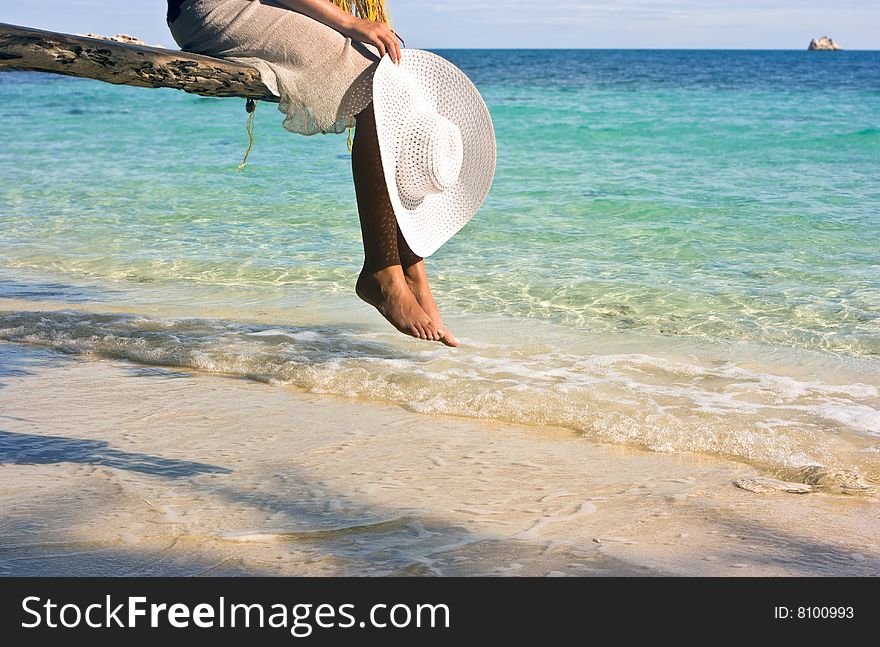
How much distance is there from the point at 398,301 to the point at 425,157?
0.48 meters

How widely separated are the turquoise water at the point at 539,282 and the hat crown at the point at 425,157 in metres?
1.30

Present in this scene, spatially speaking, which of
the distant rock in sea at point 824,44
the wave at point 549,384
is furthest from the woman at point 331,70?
the distant rock in sea at point 824,44

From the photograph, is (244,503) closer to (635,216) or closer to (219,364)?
(219,364)

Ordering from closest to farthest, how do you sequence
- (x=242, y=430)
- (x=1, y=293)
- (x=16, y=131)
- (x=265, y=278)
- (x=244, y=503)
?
(x=244, y=503) → (x=242, y=430) → (x=1, y=293) → (x=265, y=278) → (x=16, y=131)

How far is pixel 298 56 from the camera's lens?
3102 mm

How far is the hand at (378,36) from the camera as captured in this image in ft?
9.94

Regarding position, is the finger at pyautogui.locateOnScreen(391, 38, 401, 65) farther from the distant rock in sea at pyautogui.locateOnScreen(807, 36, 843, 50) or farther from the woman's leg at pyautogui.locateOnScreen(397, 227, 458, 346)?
the distant rock in sea at pyautogui.locateOnScreen(807, 36, 843, 50)

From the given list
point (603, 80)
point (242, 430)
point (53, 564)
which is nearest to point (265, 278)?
point (242, 430)

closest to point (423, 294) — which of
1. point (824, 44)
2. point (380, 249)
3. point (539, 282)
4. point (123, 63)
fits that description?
point (380, 249)

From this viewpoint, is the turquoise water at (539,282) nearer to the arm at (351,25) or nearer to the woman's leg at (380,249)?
the woman's leg at (380,249)

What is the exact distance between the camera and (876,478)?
3.50m

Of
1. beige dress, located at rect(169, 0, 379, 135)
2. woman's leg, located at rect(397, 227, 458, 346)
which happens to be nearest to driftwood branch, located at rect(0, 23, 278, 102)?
beige dress, located at rect(169, 0, 379, 135)

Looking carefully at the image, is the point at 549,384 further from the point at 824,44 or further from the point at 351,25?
the point at 824,44

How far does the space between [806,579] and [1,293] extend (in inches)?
206
